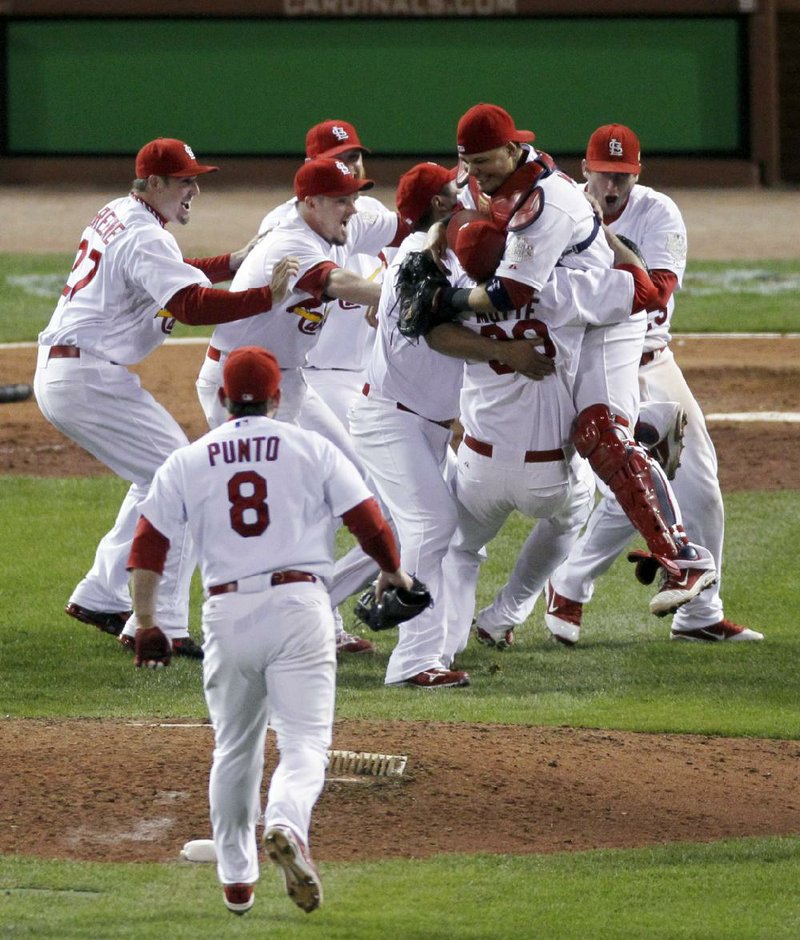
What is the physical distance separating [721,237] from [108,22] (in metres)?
8.62

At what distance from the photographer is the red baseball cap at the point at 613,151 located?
814 centimetres

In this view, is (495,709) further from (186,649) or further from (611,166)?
(611,166)

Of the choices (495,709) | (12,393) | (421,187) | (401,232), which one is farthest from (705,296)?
(12,393)

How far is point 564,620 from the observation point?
8.45 meters

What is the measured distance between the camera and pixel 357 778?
625 centimetres

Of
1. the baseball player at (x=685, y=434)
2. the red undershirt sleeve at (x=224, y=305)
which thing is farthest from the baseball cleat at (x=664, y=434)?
the red undershirt sleeve at (x=224, y=305)

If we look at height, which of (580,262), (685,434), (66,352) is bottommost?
(685,434)

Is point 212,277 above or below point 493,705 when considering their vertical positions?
above

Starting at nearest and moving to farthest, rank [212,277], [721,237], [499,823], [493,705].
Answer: [499,823]
[493,705]
[212,277]
[721,237]

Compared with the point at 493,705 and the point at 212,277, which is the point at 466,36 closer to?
the point at 212,277

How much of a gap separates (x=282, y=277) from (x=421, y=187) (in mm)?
684

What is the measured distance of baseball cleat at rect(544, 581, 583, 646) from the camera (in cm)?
843

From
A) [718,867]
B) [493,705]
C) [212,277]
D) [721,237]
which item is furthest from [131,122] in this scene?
[718,867]

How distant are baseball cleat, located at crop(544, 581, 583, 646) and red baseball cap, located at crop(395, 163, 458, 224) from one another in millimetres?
2042
